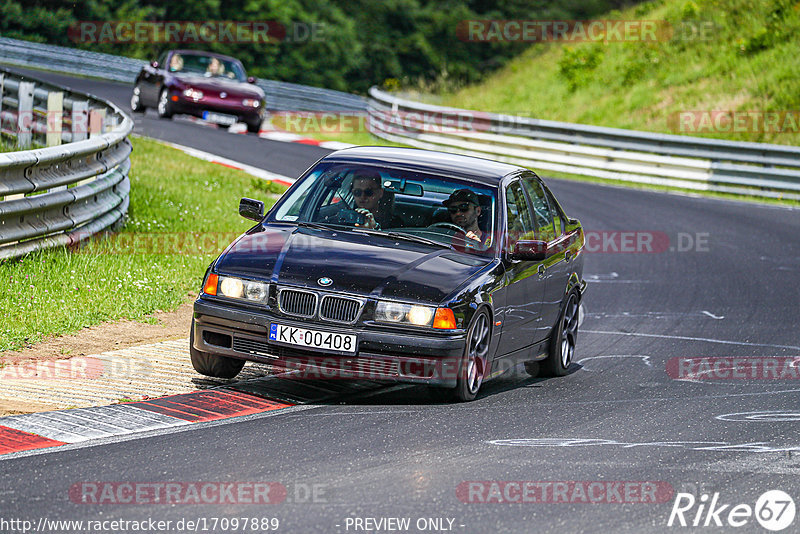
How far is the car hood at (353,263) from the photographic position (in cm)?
749

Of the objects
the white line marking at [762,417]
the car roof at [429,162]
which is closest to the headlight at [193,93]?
the car roof at [429,162]

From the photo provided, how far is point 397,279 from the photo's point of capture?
7.54 m

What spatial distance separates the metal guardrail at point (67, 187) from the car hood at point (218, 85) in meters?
10.3

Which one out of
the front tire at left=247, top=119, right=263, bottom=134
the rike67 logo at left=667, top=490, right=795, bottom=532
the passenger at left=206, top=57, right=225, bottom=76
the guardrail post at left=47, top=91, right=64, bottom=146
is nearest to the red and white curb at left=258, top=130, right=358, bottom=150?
the front tire at left=247, top=119, right=263, bottom=134

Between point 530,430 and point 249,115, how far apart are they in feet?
69.2

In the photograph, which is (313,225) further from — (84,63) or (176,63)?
(84,63)

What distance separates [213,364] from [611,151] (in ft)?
69.1

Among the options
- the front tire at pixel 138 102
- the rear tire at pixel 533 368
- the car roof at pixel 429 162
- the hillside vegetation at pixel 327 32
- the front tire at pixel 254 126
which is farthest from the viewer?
the hillside vegetation at pixel 327 32

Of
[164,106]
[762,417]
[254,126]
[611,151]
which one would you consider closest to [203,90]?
[164,106]

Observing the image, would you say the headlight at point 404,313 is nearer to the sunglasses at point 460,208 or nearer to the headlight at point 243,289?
the headlight at point 243,289

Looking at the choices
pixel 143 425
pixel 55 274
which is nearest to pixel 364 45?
pixel 55 274

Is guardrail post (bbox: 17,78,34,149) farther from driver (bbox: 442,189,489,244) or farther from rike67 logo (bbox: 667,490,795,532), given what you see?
rike67 logo (bbox: 667,490,795,532)

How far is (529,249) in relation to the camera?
837 cm

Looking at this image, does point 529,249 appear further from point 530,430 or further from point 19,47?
point 19,47
